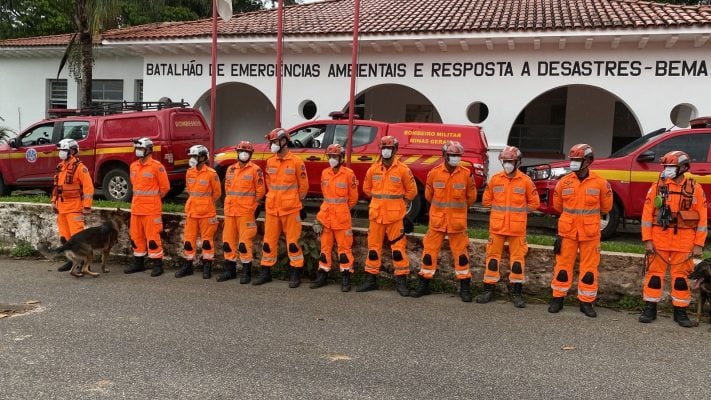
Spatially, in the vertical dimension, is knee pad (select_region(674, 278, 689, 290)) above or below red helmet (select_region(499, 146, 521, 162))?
below

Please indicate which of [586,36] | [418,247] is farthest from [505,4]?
[418,247]

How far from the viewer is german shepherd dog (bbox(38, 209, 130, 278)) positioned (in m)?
7.52

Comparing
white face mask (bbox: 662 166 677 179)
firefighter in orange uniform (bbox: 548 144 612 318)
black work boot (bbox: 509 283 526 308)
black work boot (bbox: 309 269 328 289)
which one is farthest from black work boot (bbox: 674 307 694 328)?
black work boot (bbox: 309 269 328 289)

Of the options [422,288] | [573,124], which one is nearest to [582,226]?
[422,288]

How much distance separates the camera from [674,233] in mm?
5910

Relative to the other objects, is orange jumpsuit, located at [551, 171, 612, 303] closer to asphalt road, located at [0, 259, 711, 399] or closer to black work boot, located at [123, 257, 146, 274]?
asphalt road, located at [0, 259, 711, 399]

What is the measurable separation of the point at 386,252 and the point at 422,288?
2.39 ft

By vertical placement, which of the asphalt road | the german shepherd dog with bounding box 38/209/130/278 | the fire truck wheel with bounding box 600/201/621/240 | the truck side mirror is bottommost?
the asphalt road

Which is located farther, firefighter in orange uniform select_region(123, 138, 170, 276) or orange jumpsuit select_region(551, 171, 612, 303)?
firefighter in orange uniform select_region(123, 138, 170, 276)

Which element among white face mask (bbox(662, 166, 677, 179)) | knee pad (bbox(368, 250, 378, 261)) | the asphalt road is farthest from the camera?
knee pad (bbox(368, 250, 378, 261))

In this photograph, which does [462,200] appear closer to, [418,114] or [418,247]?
[418,247]

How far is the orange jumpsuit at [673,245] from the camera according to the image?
5863 mm

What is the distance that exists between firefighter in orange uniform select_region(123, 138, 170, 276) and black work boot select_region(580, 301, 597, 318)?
16.8 ft

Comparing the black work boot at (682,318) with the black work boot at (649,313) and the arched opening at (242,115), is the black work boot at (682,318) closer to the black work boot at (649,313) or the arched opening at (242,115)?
the black work boot at (649,313)
